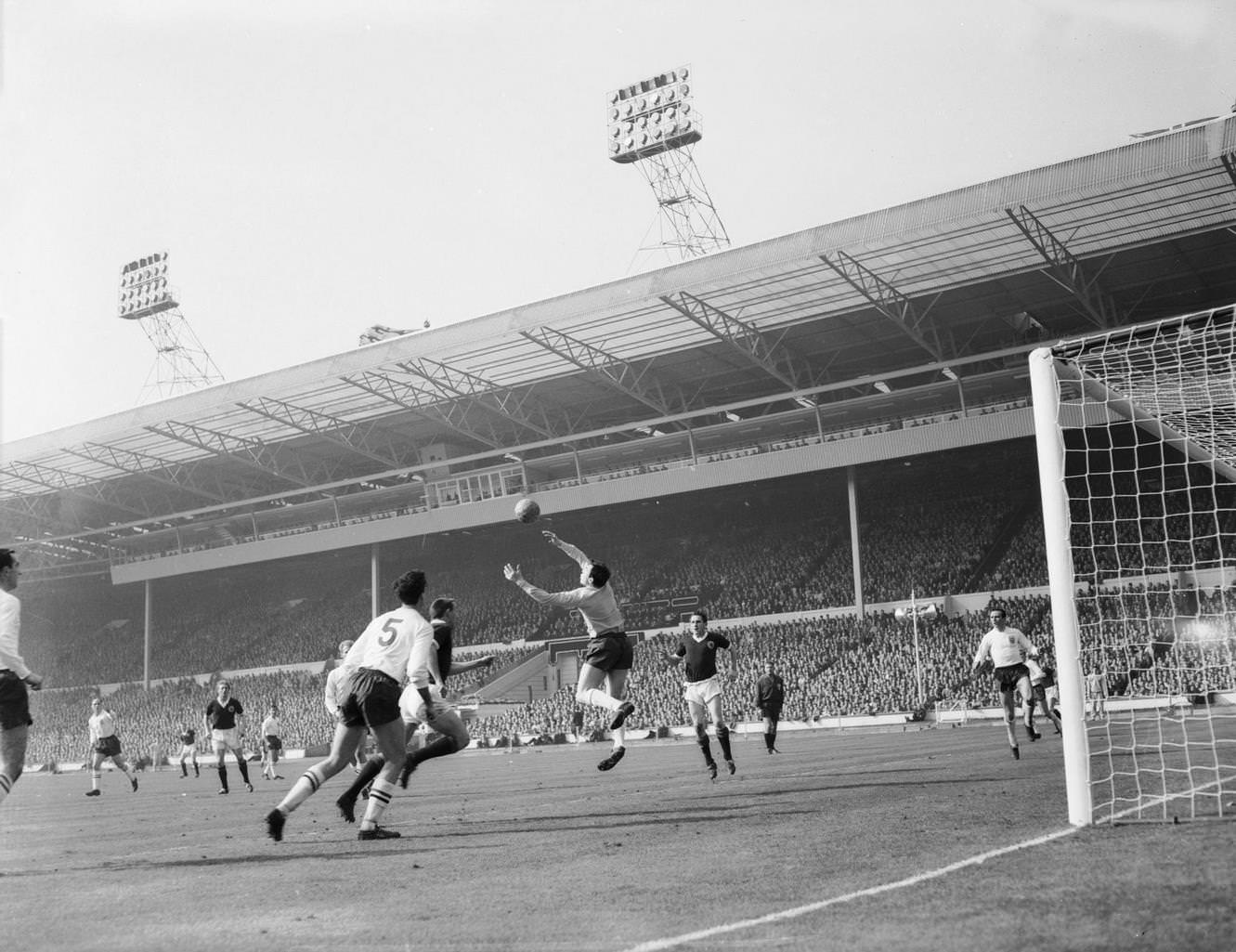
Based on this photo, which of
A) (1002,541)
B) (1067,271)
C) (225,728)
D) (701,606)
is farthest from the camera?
(701,606)

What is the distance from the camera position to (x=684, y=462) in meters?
45.8

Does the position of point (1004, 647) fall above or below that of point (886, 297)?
below

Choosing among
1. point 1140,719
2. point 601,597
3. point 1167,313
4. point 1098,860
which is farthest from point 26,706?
point 1167,313

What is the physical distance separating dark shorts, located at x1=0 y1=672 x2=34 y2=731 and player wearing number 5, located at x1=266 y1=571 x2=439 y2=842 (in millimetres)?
1840

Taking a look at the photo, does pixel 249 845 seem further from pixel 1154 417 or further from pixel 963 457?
pixel 963 457

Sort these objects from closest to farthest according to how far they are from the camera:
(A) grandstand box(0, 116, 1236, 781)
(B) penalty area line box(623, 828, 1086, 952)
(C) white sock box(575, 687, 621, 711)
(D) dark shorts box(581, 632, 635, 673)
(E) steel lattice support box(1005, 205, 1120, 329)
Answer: (B) penalty area line box(623, 828, 1086, 952), (C) white sock box(575, 687, 621, 711), (D) dark shorts box(581, 632, 635, 673), (E) steel lattice support box(1005, 205, 1120, 329), (A) grandstand box(0, 116, 1236, 781)

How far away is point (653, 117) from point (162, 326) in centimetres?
2703

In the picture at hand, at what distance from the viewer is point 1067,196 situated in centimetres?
3092

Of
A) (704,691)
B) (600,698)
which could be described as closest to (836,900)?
(600,698)

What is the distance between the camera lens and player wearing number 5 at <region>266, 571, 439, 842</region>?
8680 millimetres

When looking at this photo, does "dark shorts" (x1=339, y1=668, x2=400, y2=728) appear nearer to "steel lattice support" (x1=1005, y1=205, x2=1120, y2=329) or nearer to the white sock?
the white sock

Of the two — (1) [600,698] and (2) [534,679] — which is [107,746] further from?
(2) [534,679]

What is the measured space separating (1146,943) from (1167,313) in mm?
37807

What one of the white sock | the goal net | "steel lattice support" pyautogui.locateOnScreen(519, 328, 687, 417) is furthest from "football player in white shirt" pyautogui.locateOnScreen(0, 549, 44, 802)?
"steel lattice support" pyautogui.locateOnScreen(519, 328, 687, 417)
